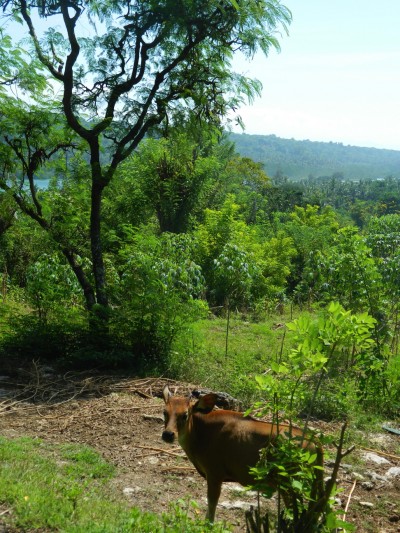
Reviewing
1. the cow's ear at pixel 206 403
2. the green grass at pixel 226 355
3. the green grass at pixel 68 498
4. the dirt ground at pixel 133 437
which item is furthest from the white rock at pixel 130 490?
the green grass at pixel 226 355

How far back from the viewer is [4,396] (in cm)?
771

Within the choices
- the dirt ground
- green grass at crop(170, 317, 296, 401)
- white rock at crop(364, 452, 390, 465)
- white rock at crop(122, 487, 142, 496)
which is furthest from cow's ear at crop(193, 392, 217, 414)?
white rock at crop(364, 452, 390, 465)

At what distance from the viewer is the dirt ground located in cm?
499

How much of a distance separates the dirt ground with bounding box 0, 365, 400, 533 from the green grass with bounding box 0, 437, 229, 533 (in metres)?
0.29

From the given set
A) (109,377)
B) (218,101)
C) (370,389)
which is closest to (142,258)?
(109,377)

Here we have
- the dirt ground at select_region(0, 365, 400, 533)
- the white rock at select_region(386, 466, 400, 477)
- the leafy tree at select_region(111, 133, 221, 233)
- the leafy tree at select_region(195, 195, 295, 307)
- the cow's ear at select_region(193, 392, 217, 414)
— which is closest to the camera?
the cow's ear at select_region(193, 392, 217, 414)

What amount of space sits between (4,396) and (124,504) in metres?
3.77

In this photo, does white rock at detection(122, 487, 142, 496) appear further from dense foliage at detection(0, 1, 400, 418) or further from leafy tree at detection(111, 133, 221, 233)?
leafy tree at detection(111, 133, 221, 233)

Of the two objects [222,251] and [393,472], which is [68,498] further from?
[222,251]

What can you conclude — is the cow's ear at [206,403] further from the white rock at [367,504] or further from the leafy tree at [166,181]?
the leafy tree at [166,181]

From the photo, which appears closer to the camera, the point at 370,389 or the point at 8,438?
the point at 8,438

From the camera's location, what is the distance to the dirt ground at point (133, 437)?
197 inches

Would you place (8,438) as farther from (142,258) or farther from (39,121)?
(39,121)

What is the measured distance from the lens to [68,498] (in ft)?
13.9
